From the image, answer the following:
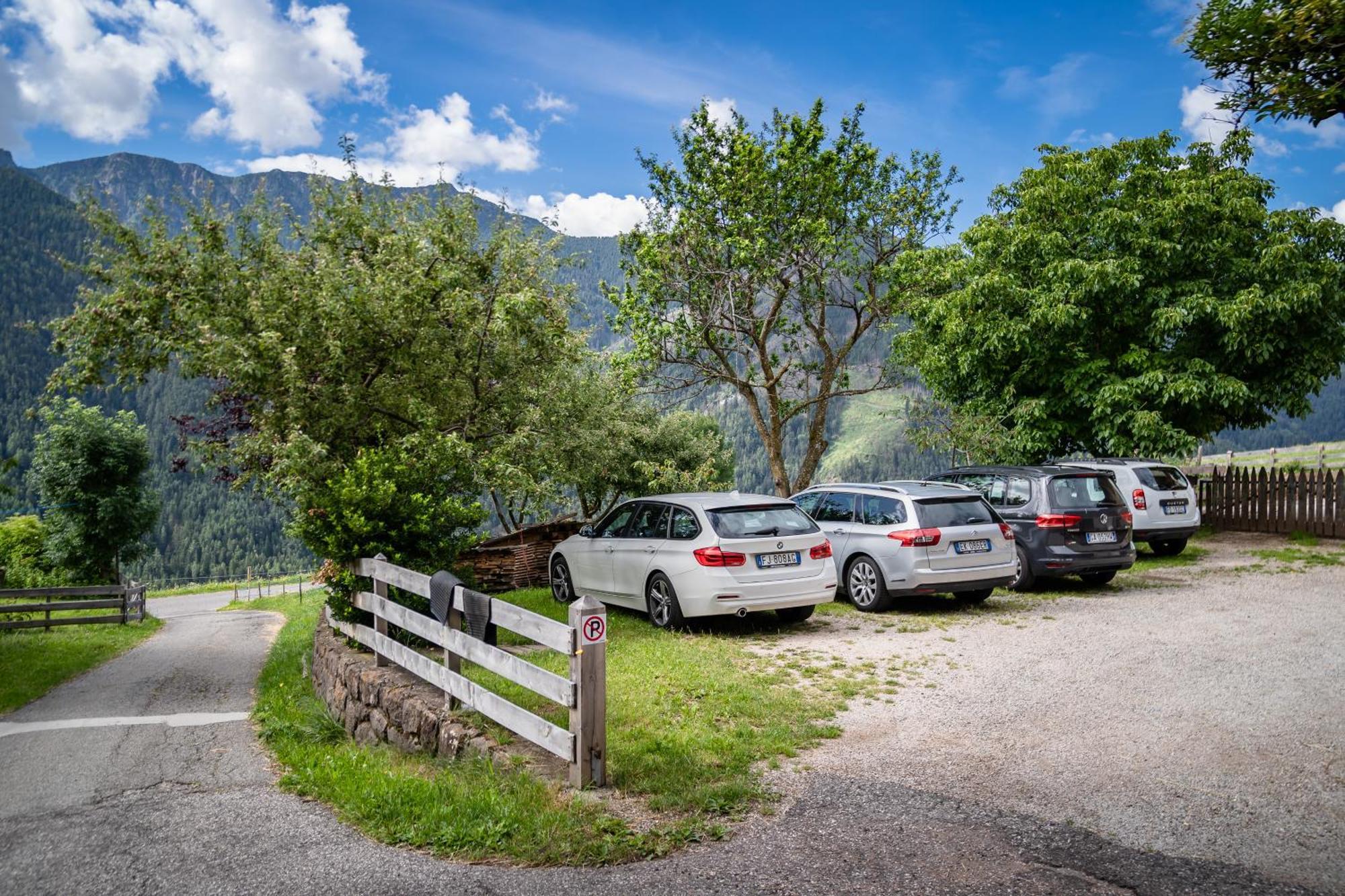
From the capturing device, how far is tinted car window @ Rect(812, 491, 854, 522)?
1270 cm

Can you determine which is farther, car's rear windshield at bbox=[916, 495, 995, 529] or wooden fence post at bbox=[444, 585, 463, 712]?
car's rear windshield at bbox=[916, 495, 995, 529]

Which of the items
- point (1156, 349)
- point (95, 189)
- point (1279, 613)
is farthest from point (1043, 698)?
point (1156, 349)

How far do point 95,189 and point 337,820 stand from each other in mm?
13614

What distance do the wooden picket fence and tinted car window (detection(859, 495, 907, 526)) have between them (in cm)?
1368

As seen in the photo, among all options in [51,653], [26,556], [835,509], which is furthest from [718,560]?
[26,556]

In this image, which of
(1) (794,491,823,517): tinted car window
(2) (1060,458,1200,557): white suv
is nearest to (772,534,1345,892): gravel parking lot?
(1) (794,491,823,517): tinted car window

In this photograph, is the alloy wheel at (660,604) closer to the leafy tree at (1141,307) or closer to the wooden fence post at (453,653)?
the wooden fence post at (453,653)

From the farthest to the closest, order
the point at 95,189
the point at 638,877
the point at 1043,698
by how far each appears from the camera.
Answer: the point at 95,189 → the point at 1043,698 → the point at 638,877

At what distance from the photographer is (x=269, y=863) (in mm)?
4508

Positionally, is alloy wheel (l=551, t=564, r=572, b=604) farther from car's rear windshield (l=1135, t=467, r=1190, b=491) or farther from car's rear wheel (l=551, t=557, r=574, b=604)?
car's rear windshield (l=1135, t=467, r=1190, b=491)

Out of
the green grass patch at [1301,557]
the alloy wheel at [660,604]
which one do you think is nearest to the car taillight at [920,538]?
the alloy wheel at [660,604]

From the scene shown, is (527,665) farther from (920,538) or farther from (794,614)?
(920,538)

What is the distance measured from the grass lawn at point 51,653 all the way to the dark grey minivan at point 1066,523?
14094mm

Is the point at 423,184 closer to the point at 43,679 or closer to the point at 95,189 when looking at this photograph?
the point at 95,189
